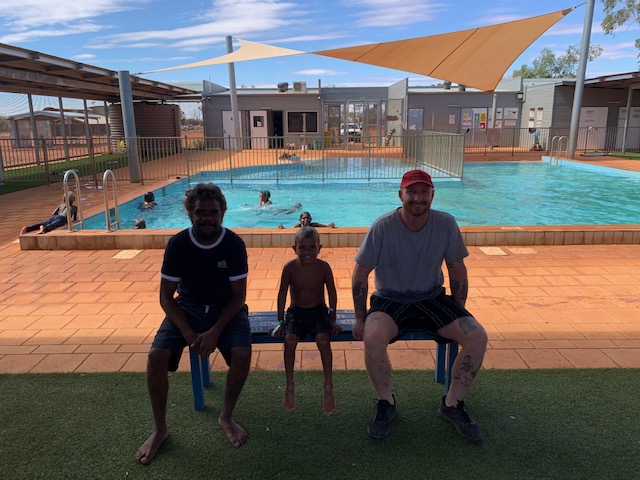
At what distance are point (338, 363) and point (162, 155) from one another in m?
17.5

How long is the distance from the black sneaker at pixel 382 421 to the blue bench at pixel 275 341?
408mm

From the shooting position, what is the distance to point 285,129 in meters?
26.9

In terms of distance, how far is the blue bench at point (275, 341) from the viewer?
2.82 m

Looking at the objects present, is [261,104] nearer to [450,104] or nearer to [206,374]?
[450,104]

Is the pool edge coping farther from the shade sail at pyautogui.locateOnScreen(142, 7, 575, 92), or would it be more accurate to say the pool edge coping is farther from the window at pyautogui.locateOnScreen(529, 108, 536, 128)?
the window at pyautogui.locateOnScreen(529, 108, 536, 128)

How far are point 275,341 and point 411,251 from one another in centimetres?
100

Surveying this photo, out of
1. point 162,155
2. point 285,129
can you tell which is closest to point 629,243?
point 162,155

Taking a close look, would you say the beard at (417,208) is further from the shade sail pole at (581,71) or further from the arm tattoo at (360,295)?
the shade sail pole at (581,71)

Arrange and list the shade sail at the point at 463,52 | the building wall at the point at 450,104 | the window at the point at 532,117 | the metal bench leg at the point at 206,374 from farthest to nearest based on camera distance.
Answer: the building wall at the point at 450,104, the window at the point at 532,117, the shade sail at the point at 463,52, the metal bench leg at the point at 206,374

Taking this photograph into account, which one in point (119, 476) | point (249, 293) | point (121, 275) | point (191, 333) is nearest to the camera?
point (119, 476)

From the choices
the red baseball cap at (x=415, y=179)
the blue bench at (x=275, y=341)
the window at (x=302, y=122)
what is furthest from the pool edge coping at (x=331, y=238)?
the window at (x=302, y=122)

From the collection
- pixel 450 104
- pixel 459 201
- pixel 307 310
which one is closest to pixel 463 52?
pixel 307 310

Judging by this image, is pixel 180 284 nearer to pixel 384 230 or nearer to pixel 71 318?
pixel 384 230

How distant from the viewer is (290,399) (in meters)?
2.83
